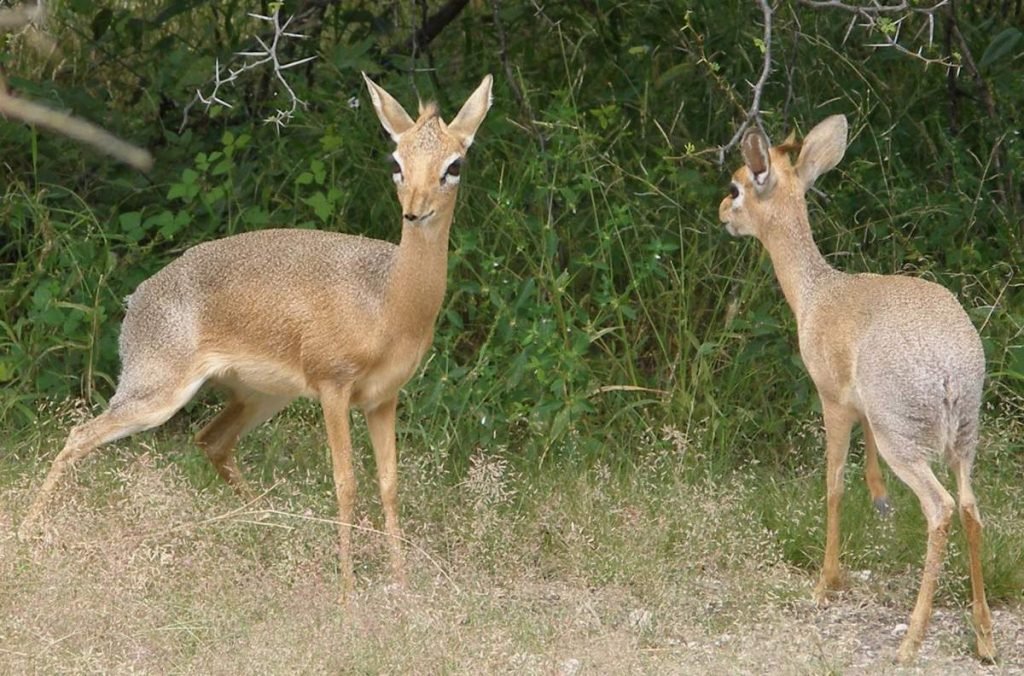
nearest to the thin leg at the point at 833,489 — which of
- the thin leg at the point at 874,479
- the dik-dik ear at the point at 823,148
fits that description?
the thin leg at the point at 874,479

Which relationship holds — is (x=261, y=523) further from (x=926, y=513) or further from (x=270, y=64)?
(x=270, y=64)

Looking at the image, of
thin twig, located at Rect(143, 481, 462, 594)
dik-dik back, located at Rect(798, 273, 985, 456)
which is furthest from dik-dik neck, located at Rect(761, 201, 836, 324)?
thin twig, located at Rect(143, 481, 462, 594)

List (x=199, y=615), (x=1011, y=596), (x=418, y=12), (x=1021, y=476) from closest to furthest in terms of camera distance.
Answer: (x=199, y=615)
(x=1011, y=596)
(x=1021, y=476)
(x=418, y=12)

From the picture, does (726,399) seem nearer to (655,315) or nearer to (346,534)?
(655,315)

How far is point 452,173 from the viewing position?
5.23 m

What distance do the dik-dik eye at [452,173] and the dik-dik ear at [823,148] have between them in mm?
1084

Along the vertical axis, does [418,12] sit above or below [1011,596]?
above

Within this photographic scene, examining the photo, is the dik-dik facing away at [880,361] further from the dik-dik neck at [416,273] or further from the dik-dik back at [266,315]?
the dik-dik back at [266,315]

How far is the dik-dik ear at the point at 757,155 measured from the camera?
17.6 feet

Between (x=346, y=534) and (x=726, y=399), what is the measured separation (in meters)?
1.79

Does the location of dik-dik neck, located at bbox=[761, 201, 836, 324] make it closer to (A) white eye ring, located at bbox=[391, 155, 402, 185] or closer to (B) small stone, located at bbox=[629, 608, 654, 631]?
(B) small stone, located at bbox=[629, 608, 654, 631]

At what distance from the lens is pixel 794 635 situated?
4.52m

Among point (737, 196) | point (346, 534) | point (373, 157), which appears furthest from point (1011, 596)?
point (373, 157)

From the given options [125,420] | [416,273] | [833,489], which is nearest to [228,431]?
[125,420]
